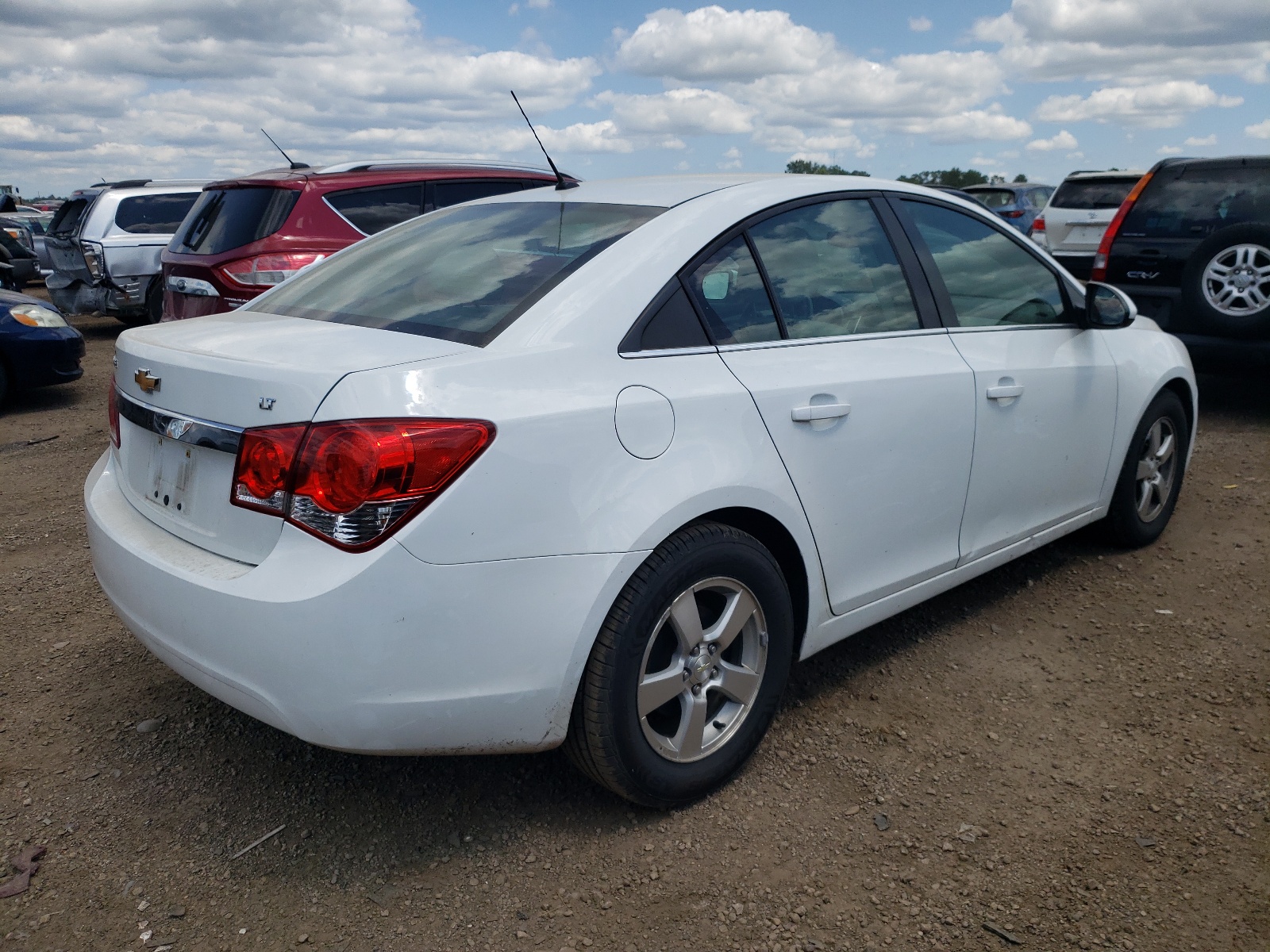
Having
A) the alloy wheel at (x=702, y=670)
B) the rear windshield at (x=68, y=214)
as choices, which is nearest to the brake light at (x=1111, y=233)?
the alloy wheel at (x=702, y=670)

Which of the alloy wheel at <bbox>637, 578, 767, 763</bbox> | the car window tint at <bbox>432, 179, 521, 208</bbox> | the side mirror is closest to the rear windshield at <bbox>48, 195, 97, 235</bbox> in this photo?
the car window tint at <bbox>432, 179, 521, 208</bbox>

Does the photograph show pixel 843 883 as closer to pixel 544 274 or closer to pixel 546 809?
pixel 546 809

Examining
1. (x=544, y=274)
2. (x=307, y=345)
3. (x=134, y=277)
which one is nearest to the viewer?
(x=307, y=345)

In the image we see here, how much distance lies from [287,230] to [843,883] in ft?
18.8

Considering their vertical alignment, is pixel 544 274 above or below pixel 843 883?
above

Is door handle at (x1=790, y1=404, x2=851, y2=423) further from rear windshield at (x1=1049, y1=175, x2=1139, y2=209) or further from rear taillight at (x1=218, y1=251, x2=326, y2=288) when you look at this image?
rear windshield at (x1=1049, y1=175, x2=1139, y2=209)

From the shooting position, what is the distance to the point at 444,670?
7.03ft

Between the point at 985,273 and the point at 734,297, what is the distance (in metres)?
1.29

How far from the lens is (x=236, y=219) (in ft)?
22.5

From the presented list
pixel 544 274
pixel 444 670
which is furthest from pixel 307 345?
pixel 444 670

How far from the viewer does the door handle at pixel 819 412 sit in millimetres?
2684

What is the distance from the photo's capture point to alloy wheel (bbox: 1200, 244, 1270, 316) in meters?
6.21

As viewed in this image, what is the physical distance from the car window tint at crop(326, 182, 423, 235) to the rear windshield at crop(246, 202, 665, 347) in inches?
153

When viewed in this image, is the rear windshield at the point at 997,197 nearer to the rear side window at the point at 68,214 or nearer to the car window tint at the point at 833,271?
the rear side window at the point at 68,214
